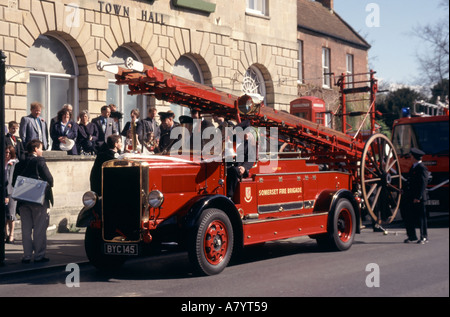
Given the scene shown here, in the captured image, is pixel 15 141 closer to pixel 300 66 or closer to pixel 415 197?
pixel 415 197

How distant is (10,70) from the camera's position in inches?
591

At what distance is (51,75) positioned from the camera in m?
16.8

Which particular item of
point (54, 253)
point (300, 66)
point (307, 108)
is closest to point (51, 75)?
point (54, 253)

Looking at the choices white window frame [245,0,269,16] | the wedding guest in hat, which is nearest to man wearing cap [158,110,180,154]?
the wedding guest in hat

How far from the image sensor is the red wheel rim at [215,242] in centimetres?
889

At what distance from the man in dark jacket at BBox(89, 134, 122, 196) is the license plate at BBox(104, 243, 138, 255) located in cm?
144

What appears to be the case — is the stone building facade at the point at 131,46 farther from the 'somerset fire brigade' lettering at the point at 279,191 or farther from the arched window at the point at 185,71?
the 'somerset fire brigade' lettering at the point at 279,191

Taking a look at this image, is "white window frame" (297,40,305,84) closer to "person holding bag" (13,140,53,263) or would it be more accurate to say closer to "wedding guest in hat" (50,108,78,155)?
"wedding guest in hat" (50,108,78,155)

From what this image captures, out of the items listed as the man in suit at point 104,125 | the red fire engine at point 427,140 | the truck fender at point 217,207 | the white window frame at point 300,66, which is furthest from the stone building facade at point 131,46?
the white window frame at point 300,66

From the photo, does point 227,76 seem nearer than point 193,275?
No

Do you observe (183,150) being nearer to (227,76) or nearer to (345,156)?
(345,156)
